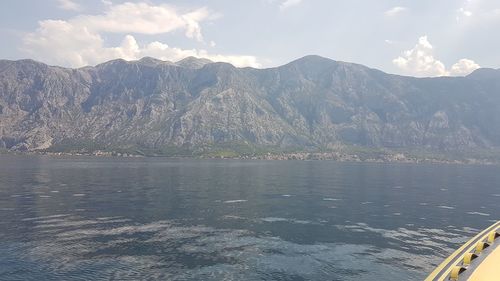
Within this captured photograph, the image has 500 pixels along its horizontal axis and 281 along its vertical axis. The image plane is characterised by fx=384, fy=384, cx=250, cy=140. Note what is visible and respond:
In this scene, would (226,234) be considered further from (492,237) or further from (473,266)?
(473,266)

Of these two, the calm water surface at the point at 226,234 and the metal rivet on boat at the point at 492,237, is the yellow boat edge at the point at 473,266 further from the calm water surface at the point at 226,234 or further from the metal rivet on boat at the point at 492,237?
the calm water surface at the point at 226,234

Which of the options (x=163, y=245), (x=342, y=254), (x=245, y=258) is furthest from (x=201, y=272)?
(x=342, y=254)

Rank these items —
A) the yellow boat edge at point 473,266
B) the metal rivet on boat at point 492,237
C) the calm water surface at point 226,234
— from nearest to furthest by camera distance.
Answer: the yellow boat edge at point 473,266
the metal rivet on boat at point 492,237
the calm water surface at point 226,234

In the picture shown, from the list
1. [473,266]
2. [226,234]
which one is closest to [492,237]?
[473,266]

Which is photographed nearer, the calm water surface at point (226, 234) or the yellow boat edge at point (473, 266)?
the yellow boat edge at point (473, 266)

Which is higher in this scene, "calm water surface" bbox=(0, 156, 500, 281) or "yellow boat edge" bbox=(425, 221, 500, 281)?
"yellow boat edge" bbox=(425, 221, 500, 281)

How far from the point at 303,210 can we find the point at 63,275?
56598 millimetres

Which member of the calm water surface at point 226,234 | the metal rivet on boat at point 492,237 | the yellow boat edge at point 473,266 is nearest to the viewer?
the yellow boat edge at point 473,266

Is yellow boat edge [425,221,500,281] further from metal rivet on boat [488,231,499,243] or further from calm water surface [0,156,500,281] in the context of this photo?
calm water surface [0,156,500,281]

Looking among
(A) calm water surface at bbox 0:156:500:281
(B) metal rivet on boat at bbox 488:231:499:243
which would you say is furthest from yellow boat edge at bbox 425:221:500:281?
(A) calm water surface at bbox 0:156:500:281

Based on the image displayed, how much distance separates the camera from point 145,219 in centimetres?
7325

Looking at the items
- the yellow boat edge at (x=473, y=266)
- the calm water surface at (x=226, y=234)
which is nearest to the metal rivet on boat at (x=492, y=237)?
the yellow boat edge at (x=473, y=266)

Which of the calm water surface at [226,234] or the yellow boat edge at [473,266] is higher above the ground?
the yellow boat edge at [473,266]

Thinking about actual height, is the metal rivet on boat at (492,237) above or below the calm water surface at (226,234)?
above
